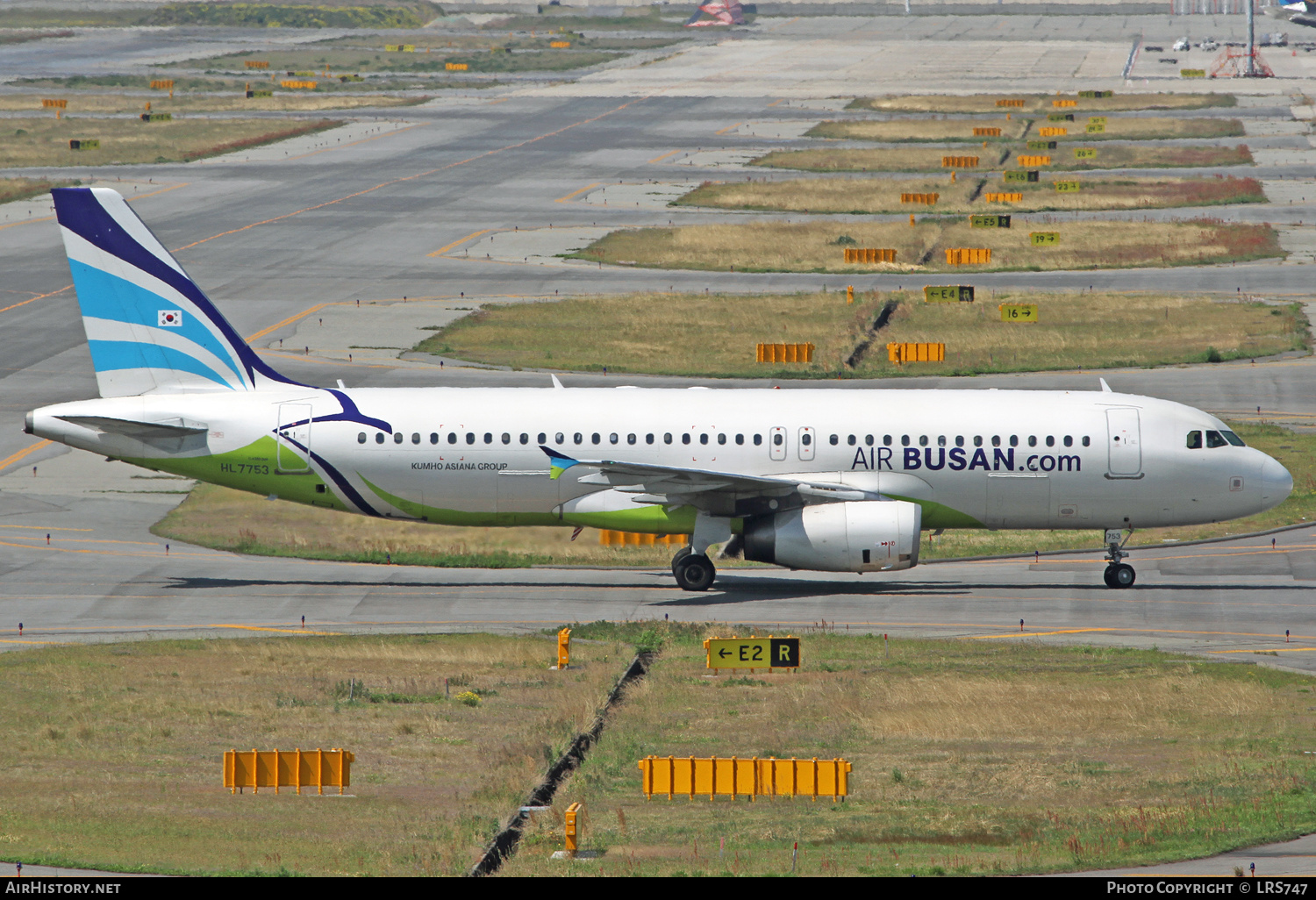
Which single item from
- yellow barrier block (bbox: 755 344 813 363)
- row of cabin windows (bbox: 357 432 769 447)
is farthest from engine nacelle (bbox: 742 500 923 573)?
yellow barrier block (bbox: 755 344 813 363)

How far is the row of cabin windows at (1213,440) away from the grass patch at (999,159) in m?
89.5

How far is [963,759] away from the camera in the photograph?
31.3m

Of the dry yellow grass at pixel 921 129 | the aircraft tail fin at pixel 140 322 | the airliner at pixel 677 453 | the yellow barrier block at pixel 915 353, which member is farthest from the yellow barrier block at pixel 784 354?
the dry yellow grass at pixel 921 129

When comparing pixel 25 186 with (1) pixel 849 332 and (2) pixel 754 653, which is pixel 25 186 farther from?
(2) pixel 754 653

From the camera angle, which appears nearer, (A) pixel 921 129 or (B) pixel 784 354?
(B) pixel 784 354

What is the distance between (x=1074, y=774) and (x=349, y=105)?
15959 cm

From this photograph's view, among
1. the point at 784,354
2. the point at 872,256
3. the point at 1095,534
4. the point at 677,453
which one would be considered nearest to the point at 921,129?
the point at 872,256

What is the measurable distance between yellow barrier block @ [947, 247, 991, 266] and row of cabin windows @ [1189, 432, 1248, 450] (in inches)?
2001

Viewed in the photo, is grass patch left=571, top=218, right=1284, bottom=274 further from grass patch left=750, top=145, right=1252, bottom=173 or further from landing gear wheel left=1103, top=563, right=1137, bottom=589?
landing gear wheel left=1103, top=563, right=1137, bottom=589

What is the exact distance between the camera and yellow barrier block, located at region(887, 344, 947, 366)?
244 ft

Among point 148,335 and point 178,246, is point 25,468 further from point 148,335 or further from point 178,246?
point 178,246

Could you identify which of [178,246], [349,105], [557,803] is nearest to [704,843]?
[557,803]

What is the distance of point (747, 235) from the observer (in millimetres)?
105125

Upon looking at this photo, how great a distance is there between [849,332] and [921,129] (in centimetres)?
8524
